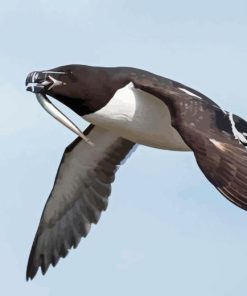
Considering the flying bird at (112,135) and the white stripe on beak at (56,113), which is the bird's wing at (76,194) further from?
the white stripe on beak at (56,113)

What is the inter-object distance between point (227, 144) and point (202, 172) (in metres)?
0.60

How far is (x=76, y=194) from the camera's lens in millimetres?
21562

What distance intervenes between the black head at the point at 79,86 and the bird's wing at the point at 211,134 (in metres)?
0.42

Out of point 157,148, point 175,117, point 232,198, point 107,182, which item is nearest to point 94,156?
point 107,182

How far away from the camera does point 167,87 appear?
58.0 feet

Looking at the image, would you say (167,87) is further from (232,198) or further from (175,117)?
(232,198)

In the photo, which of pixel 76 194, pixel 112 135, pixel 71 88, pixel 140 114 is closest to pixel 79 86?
pixel 71 88

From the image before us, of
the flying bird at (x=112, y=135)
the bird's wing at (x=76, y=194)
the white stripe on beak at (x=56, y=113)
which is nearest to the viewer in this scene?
the flying bird at (x=112, y=135)

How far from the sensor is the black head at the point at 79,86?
716 inches

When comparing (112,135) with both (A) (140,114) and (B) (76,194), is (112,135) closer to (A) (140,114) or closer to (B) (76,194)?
(B) (76,194)

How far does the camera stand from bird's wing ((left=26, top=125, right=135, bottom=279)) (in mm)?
21016

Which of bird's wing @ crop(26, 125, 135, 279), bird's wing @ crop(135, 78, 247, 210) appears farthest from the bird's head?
bird's wing @ crop(26, 125, 135, 279)

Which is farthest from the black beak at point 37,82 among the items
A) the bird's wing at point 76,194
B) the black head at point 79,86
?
the bird's wing at point 76,194

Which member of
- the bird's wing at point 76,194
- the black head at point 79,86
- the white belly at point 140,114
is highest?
the black head at point 79,86
